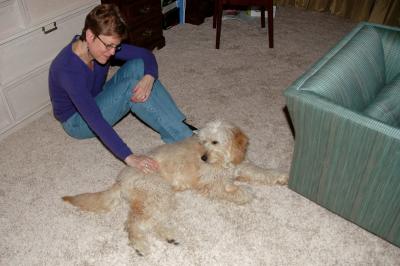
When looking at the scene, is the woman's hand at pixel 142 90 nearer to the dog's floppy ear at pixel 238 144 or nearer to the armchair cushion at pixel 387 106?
the dog's floppy ear at pixel 238 144

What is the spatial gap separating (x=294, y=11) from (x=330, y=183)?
319cm

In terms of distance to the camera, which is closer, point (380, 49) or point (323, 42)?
point (380, 49)

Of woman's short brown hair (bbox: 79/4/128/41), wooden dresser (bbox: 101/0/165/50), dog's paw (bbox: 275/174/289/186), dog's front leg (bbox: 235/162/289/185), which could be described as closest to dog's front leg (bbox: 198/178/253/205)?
dog's front leg (bbox: 235/162/289/185)

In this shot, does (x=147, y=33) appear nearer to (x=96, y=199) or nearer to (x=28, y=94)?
(x=28, y=94)

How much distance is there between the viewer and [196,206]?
86.9 inches

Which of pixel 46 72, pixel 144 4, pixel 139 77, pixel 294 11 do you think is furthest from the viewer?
pixel 294 11

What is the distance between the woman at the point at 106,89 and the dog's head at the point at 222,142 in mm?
342

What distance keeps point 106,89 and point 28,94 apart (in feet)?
2.76

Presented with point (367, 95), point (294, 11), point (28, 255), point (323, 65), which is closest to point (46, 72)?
point (28, 255)

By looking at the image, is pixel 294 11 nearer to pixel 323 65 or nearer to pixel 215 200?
pixel 323 65

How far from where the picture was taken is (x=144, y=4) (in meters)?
3.39

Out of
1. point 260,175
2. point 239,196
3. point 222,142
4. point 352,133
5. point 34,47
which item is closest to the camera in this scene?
point 352,133

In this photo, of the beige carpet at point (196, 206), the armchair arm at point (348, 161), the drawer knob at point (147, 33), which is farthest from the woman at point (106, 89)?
the drawer knob at point (147, 33)

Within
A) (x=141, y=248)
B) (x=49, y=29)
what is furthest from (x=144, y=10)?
(x=141, y=248)
